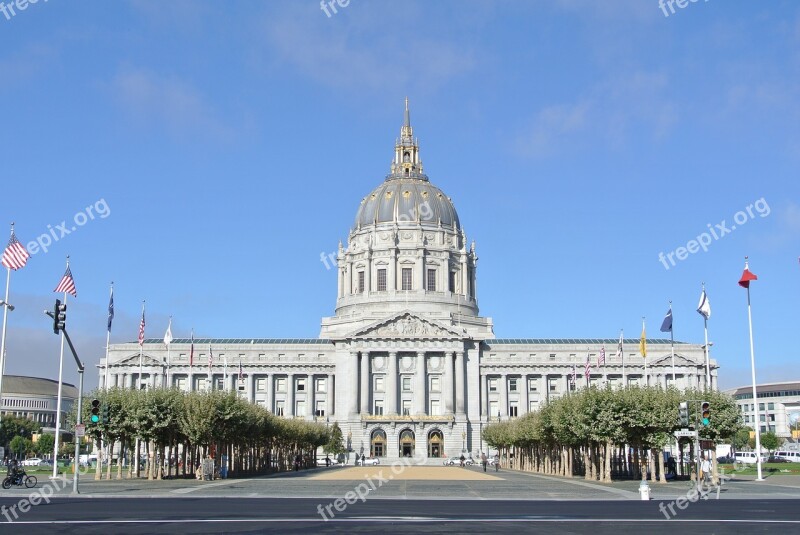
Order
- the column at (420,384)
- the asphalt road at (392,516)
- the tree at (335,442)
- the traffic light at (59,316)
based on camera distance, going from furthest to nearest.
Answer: the column at (420,384), the tree at (335,442), the traffic light at (59,316), the asphalt road at (392,516)

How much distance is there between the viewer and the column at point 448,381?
154 m

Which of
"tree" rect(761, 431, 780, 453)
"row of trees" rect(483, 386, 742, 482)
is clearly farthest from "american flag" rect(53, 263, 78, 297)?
"tree" rect(761, 431, 780, 453)

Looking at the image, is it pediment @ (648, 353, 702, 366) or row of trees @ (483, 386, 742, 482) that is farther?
pediment @ (648, 353, 702, 366)

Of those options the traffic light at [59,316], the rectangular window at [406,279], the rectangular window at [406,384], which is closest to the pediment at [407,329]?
the rectangular window at [406,384]

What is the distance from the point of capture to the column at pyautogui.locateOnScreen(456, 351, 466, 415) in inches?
6088

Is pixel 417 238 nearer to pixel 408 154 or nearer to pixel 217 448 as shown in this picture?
pixel 408 154

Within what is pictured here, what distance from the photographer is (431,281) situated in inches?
7057

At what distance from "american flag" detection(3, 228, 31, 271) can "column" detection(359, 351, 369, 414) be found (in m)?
102

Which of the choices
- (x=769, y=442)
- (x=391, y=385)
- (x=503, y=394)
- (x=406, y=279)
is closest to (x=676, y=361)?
(x=503, y=394)

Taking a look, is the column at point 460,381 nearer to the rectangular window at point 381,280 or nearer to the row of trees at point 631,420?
the rectangular window at point 381,280

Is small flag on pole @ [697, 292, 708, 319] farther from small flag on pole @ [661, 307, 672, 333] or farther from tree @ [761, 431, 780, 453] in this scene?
tree @ [761, 431, 780, 453]

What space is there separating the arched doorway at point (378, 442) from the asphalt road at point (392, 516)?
104634 millimetres

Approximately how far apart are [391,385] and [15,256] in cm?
10462

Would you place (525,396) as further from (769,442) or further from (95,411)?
(95,411)
